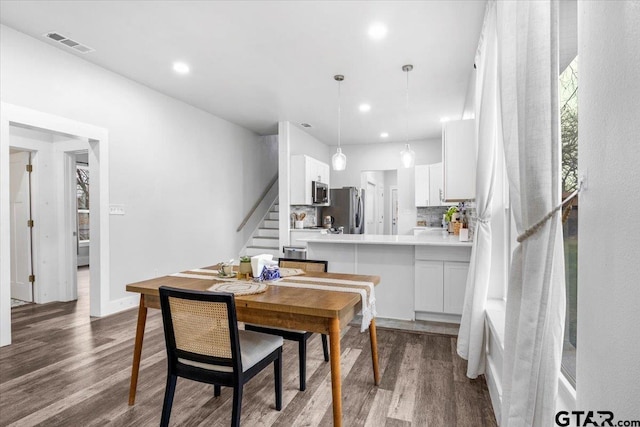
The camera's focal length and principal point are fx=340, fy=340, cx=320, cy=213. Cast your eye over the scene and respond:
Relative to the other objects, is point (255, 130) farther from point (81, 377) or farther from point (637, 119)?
point (637, 119)

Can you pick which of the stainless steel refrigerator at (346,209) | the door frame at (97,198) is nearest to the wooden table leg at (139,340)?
the door frame at (97,198)

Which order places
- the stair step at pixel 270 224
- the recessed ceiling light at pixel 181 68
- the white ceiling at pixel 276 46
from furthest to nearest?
1. the stair step at pixel 270 224
2. the recessed ceiling light at pixel 181 68
3. the white ceiling at pixel 276 46

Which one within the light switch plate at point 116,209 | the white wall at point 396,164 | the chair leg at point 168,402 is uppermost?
the white wall at point 396,164

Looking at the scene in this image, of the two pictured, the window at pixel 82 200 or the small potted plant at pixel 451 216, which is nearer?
the small potted plant at pixel 451 216

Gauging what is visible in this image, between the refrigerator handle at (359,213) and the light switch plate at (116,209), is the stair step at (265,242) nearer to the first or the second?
the refrigerator handle at (359,213)

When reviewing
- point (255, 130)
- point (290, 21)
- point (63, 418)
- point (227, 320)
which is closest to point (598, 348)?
point (227, 320)

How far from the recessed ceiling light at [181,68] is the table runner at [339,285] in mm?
2606

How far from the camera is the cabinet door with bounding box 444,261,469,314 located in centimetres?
347

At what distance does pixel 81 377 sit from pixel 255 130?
17.1ft

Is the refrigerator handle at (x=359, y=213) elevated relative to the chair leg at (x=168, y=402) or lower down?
elevated

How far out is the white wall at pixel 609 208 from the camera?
0.71 metres

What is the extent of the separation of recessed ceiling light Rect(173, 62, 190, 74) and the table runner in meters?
2.61

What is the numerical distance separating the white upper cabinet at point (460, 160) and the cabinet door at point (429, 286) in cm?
75

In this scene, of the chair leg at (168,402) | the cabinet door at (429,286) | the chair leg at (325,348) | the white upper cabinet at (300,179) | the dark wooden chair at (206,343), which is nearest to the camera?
the dark wooden chair at (206,343)
